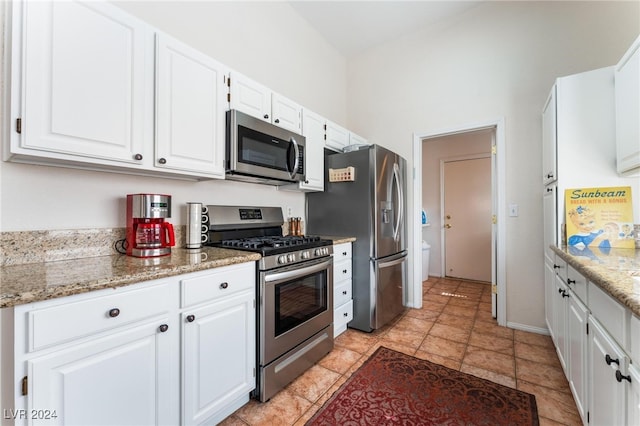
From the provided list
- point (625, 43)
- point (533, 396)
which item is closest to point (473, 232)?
point (625, 43)

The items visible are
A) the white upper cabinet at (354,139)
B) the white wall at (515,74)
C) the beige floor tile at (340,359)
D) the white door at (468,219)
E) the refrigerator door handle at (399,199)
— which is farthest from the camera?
the white door at (468,219)

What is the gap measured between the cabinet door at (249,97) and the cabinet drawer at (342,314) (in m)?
1.73

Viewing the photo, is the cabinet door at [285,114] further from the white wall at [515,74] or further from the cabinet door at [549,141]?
the cabinet door at [549,141]

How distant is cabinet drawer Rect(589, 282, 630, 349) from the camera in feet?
2.94

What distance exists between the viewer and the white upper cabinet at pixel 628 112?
4.80ft

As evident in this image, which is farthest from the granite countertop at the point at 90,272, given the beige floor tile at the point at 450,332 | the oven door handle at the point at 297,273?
the beige floor tile at the point at 450,332

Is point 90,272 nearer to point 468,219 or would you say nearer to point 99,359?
point 99,359

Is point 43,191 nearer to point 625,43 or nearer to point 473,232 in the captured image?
point 625,43

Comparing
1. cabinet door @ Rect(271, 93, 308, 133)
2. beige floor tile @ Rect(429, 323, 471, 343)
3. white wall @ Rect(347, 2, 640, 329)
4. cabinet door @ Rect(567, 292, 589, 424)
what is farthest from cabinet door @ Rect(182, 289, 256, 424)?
white wall @ Rect(347, 2, 640, 329)

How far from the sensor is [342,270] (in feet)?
8.22

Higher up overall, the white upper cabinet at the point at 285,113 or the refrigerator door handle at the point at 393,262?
the white upper cabinet at the point at 285,113

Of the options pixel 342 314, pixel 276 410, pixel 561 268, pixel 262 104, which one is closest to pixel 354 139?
pixel 262 104

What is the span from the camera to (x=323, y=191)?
9.27 feet

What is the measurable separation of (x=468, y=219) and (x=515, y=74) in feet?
7.89
